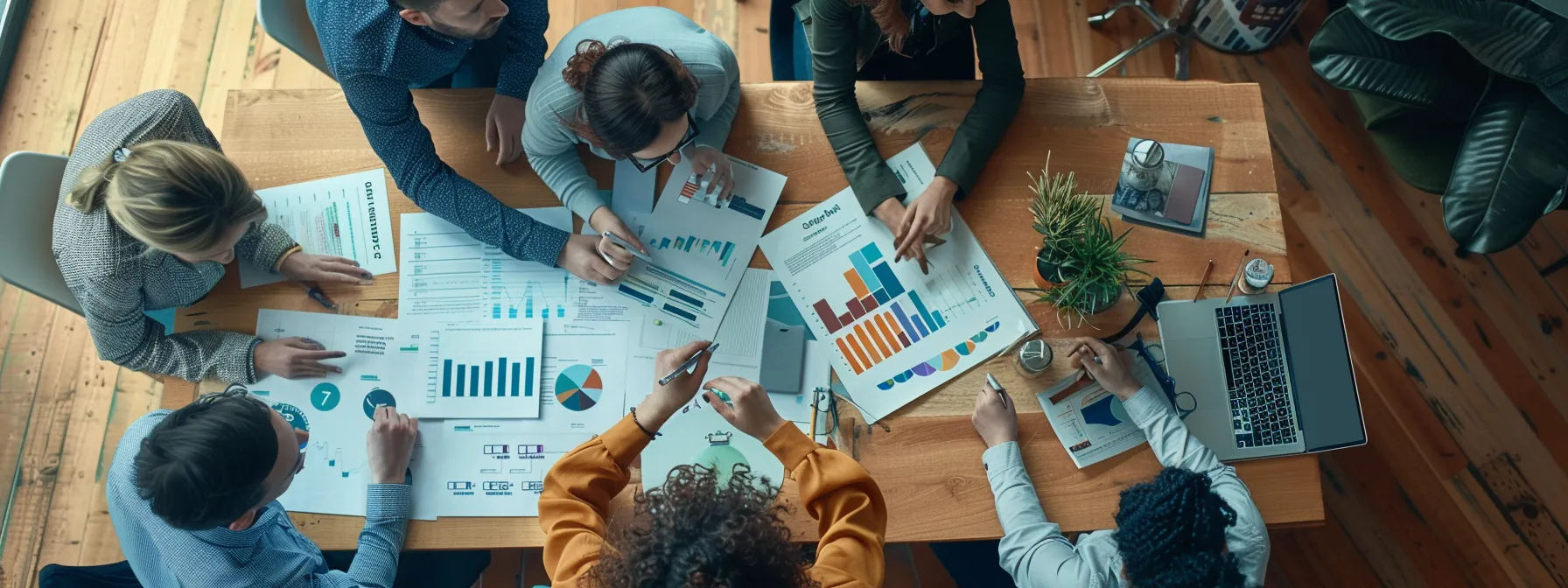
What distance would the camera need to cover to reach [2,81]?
2430 millimetres

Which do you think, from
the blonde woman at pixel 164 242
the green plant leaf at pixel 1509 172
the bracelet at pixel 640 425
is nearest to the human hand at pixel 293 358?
the blonde woman at pixel 164 242

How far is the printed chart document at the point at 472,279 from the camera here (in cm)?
153

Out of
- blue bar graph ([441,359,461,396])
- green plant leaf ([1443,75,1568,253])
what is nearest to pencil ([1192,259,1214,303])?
green plant leaf ([1443,75,1568,253])

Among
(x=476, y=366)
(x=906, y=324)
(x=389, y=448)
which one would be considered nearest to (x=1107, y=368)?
(x=906, y=324)

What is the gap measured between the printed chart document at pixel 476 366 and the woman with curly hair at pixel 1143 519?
0.78 meters

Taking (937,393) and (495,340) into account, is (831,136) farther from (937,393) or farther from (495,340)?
(495,340)

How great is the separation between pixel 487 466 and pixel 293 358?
1.26 feet

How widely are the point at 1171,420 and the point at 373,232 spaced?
1429mm

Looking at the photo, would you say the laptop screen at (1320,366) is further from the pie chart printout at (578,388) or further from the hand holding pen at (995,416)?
the pie chart printout at (578,388)

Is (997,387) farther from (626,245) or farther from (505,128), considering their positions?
(505,128)

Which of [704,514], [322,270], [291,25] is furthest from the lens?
[291,25]

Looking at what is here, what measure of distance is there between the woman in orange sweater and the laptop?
1.93ft

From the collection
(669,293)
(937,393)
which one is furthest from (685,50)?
(937,393)

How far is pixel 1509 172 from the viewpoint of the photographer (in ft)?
5.41
